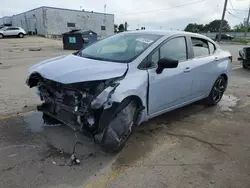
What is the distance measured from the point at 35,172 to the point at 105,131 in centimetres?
96

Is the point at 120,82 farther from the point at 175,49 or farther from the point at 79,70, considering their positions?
the point at 175,49

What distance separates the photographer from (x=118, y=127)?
3059 mm

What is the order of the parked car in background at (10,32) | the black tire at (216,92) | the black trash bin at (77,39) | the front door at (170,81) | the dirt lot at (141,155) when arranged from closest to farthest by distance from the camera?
the dirt lot at (141,155) < the front door at (170,81) < the black tire at (216,92) < the black trash bin at (77,39) < the parked car in background at (10,32)

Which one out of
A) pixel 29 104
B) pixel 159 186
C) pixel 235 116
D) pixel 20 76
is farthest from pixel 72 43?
pixel 159 186

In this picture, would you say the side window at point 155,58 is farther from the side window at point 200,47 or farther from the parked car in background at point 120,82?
the side window at point 200,47

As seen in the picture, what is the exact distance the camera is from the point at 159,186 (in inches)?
102

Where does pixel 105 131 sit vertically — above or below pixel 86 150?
above

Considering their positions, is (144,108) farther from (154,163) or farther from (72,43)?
(72,43)

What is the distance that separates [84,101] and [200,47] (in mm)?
2804

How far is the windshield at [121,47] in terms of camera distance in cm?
350

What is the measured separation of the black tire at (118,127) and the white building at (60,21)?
3847 cm

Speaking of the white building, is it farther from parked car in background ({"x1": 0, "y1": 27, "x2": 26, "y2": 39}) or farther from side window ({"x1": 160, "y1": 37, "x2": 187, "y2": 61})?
side window ({"x1": 160, "y1": 37, "x2": 187, "y2": 61})

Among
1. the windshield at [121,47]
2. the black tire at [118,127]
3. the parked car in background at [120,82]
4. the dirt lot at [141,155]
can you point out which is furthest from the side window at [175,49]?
the dirt lot at [141,155]

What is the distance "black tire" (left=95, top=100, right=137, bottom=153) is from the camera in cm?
297
